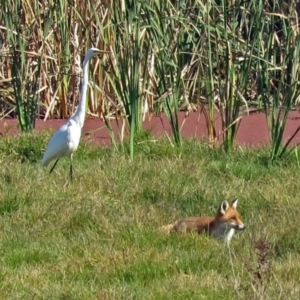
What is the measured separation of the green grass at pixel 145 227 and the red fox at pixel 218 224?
0.23 feet

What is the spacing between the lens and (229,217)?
5.57 meters

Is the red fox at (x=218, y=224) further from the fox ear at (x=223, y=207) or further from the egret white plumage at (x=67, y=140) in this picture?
the egret white plumage at (x=67, y=140)

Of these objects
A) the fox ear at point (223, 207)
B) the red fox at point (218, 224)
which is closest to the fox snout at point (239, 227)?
the red fox at point (218, 224)

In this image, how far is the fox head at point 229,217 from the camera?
5.53 m

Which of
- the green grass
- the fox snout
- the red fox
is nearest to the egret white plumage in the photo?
the green grass

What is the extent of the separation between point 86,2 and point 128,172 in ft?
10.1

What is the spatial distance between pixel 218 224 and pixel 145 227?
40 centimetres

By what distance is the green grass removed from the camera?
4645 millimetres

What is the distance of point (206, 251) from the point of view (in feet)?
17.1

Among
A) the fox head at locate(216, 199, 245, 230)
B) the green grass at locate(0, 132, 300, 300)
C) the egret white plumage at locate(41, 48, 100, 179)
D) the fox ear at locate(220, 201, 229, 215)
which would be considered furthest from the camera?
the egret white plumage at locate(41, 48, 100, 179)

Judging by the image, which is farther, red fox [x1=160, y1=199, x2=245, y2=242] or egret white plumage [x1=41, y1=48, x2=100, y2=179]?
egret white plumage [x1=41, y1=48, x2=100, y2=179]

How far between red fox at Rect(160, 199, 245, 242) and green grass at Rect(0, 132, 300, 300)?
0.23ft

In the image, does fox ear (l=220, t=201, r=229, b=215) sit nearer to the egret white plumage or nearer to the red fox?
the red fox

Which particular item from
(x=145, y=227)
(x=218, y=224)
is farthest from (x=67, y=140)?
(x=218, y=224)
